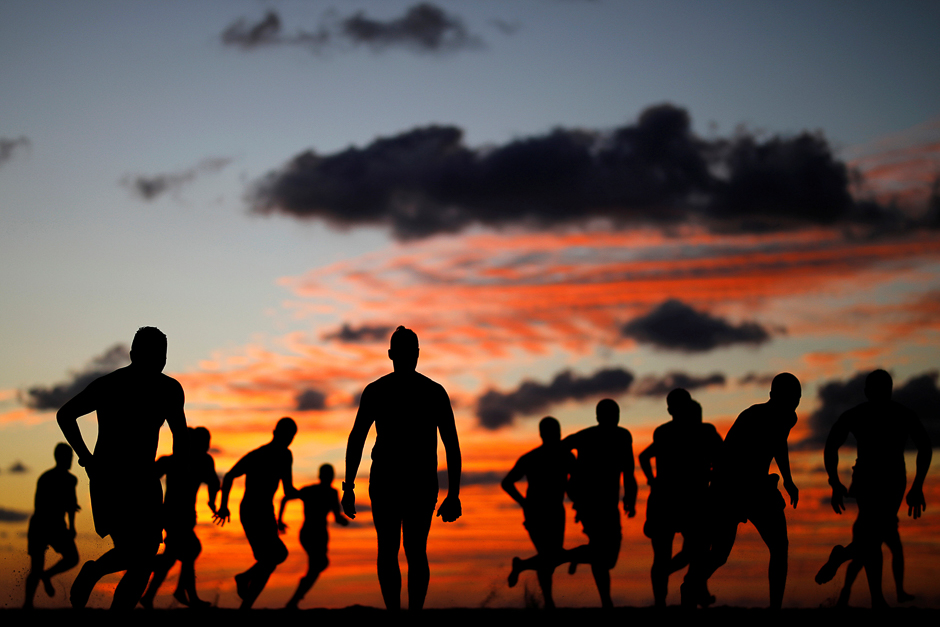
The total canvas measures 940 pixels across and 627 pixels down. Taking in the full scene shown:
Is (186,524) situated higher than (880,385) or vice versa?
(880,385)

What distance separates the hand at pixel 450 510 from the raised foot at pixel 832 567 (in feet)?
16.7

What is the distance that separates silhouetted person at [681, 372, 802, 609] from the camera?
851 centimetres

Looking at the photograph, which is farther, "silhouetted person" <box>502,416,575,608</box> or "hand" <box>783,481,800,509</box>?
"silhouetted person" <box>502,416,575,608</box>

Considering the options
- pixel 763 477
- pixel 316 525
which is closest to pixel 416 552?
pixel 763 477

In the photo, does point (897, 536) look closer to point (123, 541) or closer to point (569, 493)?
point (569, 493)

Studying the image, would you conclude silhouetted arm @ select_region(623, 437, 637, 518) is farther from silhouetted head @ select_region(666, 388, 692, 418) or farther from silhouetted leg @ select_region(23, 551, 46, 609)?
silhouetted leg @ select_region(23, 551, 46, 609)

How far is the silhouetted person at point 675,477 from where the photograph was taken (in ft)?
33.4

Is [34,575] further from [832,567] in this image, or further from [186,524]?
[832,567]

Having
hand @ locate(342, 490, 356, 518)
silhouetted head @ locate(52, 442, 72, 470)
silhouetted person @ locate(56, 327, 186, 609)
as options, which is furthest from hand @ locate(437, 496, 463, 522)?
silhouetted head @ locate(52, 442, 72, 470)

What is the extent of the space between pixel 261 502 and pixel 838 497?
243 inches

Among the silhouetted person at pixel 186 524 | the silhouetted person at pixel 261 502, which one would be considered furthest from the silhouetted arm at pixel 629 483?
the silhouetted person at pixel 186 524

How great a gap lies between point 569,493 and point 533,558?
3.40ft

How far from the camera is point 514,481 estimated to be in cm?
1198

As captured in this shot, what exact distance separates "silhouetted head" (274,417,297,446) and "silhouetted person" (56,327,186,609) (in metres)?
4.24
